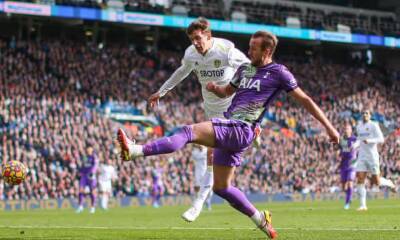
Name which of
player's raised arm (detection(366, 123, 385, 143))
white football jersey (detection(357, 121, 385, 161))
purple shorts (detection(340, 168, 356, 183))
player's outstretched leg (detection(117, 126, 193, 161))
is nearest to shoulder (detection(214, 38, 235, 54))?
player's outstretched leg (detection(117, 126, 193, 161))

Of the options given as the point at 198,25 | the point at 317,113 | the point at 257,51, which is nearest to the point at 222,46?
the point at 198,25

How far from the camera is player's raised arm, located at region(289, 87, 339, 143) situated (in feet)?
32.4

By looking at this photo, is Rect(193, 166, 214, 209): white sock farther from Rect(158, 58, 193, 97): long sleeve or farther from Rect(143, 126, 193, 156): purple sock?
Rect(143, 126, 193, 156): purple sock

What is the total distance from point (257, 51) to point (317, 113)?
111 centimetres

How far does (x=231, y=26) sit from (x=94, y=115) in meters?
13.6

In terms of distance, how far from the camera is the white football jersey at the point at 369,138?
75.4ft

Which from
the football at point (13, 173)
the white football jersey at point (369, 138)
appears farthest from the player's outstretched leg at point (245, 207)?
the white football jersey at point (369, 138)

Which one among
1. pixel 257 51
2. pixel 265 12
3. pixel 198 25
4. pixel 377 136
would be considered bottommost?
pixel 377 136

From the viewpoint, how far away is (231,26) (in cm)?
4969

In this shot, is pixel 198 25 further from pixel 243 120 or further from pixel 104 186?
pixel 104 186

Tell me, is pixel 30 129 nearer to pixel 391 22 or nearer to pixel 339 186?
pixel 339 186

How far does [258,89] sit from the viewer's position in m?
10.4

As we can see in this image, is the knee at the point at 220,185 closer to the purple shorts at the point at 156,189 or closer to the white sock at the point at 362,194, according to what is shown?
the white sock at the point at 362,194

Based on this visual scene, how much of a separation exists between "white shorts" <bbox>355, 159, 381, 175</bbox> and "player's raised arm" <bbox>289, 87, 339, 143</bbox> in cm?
1350
